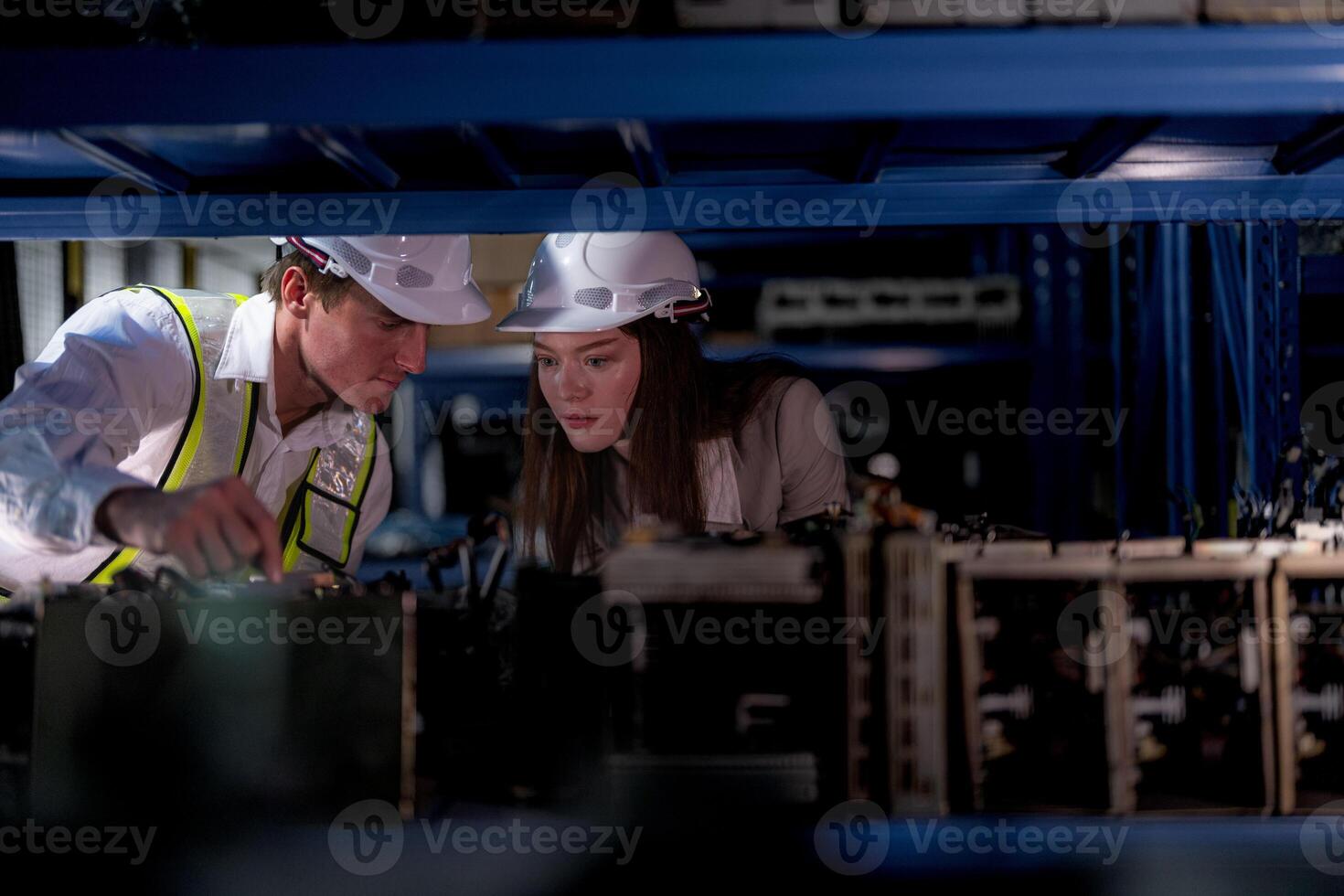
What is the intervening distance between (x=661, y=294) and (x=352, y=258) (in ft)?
2.01

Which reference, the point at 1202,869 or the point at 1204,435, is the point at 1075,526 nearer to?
the point at 1204,435

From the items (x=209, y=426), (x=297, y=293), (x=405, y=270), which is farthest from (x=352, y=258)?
(x=209, y=426)

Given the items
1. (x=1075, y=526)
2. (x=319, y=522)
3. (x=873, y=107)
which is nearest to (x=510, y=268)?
(x=319, y=522)

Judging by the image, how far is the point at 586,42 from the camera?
1.06 metres

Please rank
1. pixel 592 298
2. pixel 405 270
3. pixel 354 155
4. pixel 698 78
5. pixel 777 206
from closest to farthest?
1. pixel 698 78
2. pixel 354 155
3. pixel 777 206
4. pixel 405 270
5. pixel 592 298

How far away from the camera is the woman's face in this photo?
2.01 meters

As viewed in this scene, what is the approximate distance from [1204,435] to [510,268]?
277 cm

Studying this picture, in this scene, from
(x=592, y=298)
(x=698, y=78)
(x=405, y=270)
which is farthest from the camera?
(x=592, y=298)

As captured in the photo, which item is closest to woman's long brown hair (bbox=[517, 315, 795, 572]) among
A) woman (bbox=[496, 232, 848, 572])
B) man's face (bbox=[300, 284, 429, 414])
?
woman (bbox=[496, 232, 848, 572])

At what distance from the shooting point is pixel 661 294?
6.47 ft

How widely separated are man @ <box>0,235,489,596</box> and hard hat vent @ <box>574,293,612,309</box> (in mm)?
217

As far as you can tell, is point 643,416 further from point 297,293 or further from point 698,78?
point 698,78

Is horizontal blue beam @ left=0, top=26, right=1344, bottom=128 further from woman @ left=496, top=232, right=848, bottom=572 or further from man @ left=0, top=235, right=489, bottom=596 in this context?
woman @ left=496, top=232, right=848, bottom=572

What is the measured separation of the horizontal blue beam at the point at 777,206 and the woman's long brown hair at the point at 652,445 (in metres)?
0.52
